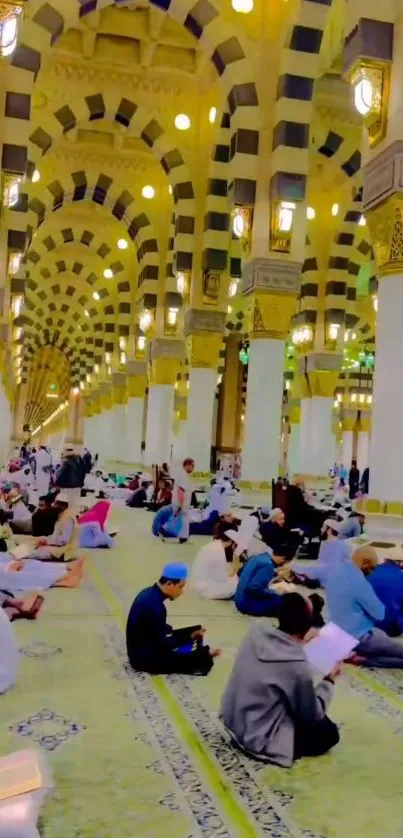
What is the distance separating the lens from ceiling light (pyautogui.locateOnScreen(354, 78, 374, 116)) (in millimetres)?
5621

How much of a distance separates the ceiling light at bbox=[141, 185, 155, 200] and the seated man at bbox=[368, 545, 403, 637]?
11829 mm

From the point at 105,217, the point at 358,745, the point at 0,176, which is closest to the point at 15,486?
the point at 0,176

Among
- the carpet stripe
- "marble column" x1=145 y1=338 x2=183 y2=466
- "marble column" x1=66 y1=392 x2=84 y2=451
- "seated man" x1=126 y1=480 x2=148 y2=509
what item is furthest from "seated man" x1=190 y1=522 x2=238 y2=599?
"marble column" x1=66 y1=392 x2=84 y2=451

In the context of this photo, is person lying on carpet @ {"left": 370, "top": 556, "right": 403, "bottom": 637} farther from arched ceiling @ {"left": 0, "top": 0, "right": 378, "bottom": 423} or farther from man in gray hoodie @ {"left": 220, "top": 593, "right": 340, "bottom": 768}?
arched ceiling @ {"left": 0, "top": 0, "right": 378, "bottom": 423}

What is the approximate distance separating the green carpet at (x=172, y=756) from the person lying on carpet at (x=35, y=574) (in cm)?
82

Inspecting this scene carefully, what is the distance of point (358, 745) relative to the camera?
101 inches

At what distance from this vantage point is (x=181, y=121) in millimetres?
11984

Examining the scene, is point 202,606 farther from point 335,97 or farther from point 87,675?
point 335,97

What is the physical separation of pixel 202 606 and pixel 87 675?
5.16 ft

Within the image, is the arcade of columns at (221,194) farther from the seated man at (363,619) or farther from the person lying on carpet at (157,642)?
the person lying on carpet at (157,642)

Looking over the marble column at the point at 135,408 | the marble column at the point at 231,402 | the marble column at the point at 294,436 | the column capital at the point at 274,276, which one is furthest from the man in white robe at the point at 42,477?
the marble column at the point at 231,402

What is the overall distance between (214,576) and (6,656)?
2.14 meters

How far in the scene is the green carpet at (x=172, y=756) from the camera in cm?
198

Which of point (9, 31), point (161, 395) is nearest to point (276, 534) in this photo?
point (9, 31)
